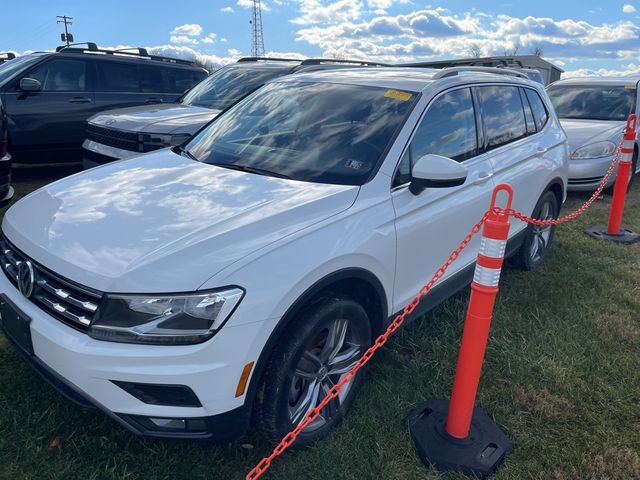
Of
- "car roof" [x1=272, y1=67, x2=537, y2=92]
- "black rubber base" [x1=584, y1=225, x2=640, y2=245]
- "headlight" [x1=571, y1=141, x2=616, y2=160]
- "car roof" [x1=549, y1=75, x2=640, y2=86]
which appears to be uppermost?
"car roof" [x1=272, y1=67, x2=537, y2=92]

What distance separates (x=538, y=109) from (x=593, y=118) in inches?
187

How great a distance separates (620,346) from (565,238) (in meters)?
2.51

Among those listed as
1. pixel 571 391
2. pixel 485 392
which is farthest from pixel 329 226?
pixel 571 391

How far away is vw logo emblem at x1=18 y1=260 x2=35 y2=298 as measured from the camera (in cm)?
238

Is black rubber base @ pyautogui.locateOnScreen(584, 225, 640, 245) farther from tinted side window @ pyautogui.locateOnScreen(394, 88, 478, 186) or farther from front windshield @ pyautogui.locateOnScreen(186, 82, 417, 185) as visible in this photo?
front windshield @ pyautogui.locateOnScreen(186, 82, 417, 185)

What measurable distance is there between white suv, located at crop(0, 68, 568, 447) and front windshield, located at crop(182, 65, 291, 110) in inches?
130

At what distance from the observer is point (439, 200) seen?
322 centimetres

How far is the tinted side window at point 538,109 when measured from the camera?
476cm

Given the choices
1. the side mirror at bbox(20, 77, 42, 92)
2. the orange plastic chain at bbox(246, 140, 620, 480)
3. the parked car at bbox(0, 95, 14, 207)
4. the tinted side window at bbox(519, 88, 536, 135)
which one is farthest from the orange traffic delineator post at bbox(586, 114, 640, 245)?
the side mirror at bbox(20, 77, 42, 92)

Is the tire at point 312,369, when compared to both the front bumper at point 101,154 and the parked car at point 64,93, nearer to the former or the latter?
the front bumper at point 101,154

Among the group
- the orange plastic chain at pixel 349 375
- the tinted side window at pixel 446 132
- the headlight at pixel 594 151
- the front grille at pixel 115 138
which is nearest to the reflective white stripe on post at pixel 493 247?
the orange plastic chain at pixel 349 375

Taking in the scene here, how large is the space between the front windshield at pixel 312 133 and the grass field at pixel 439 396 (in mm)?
892

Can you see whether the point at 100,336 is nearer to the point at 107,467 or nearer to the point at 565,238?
the point at 107,467

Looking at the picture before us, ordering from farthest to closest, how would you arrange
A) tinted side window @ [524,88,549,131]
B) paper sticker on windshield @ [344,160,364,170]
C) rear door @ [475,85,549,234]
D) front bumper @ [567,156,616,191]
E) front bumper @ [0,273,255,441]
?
front bumper @ [567,156,616,191]
tinted side window @ [524,88,549,131]
rear door @ [475,85,549,234]
paper sticker on windshield @ [344,160,364,170]
front bumper @ [0,273,255,441]
